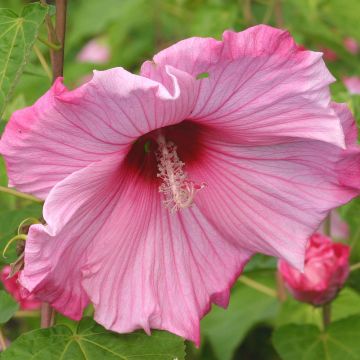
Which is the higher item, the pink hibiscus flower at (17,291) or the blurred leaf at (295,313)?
the pink hibiscus flower at (17,291)

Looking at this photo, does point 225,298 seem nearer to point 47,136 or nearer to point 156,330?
point 156,330

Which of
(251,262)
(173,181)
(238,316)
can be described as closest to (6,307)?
(173,181)

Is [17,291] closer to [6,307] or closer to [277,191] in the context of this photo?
[6,307]

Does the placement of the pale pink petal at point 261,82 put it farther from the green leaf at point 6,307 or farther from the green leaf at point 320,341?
the green leaf at point 320,341

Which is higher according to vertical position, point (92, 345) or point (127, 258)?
point (127, 258)

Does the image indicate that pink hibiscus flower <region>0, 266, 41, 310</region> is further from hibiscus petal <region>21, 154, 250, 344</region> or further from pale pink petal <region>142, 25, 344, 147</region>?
pale pink petal <region>142, 25, 344, 147</region>

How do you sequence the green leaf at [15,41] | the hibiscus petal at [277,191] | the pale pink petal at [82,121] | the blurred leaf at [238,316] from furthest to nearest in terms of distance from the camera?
the blurred leaf at [238,316], the hibiscus petal at [277,191], the green leaf at [15,41], the pale pink petal at [82,121]

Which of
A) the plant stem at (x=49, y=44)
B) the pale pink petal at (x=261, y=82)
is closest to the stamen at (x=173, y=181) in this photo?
the pale pink petal at (x=261, y=82)

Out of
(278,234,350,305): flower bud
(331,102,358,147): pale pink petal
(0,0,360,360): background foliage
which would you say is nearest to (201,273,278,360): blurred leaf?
(0,0,360,360): background foliage
